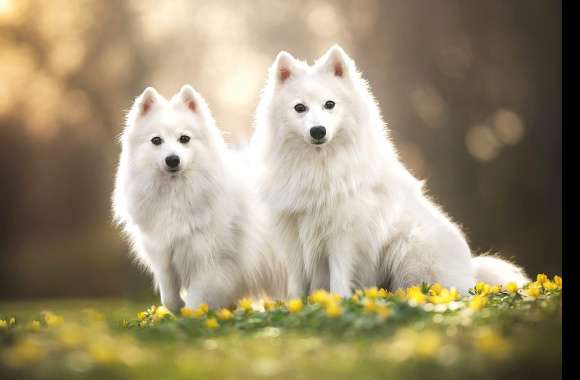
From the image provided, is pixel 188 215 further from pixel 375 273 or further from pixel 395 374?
pixel 395 374

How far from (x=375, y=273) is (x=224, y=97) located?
474cm

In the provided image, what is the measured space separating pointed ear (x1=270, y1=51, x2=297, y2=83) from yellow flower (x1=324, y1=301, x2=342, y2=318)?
7.14ft

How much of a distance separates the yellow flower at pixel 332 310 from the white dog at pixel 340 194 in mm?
1131

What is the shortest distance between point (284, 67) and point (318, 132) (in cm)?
80

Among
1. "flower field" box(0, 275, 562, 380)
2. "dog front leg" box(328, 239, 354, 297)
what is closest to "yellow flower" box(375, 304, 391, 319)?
"flower field" box(0, 275, 562, 380)

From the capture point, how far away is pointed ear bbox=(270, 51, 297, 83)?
18.5 ft

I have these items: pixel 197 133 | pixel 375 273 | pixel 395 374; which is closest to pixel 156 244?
pixel 197 133

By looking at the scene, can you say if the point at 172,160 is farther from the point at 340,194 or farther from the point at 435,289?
the point at 435,289

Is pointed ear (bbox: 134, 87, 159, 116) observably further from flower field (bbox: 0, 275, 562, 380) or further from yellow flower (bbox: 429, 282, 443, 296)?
yellow flower (bbox: 429, 282, 443, 296)

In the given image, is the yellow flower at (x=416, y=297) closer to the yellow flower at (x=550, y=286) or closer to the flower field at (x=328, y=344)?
the flower field at (x=328, y=344)

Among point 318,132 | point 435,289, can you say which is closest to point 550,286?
point 435,289

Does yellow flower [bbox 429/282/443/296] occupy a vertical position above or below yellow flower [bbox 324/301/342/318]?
above

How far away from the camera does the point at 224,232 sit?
230 inches

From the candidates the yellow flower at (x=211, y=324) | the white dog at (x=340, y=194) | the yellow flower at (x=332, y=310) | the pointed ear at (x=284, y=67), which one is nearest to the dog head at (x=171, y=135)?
the white dog at (x=340, y=194)
